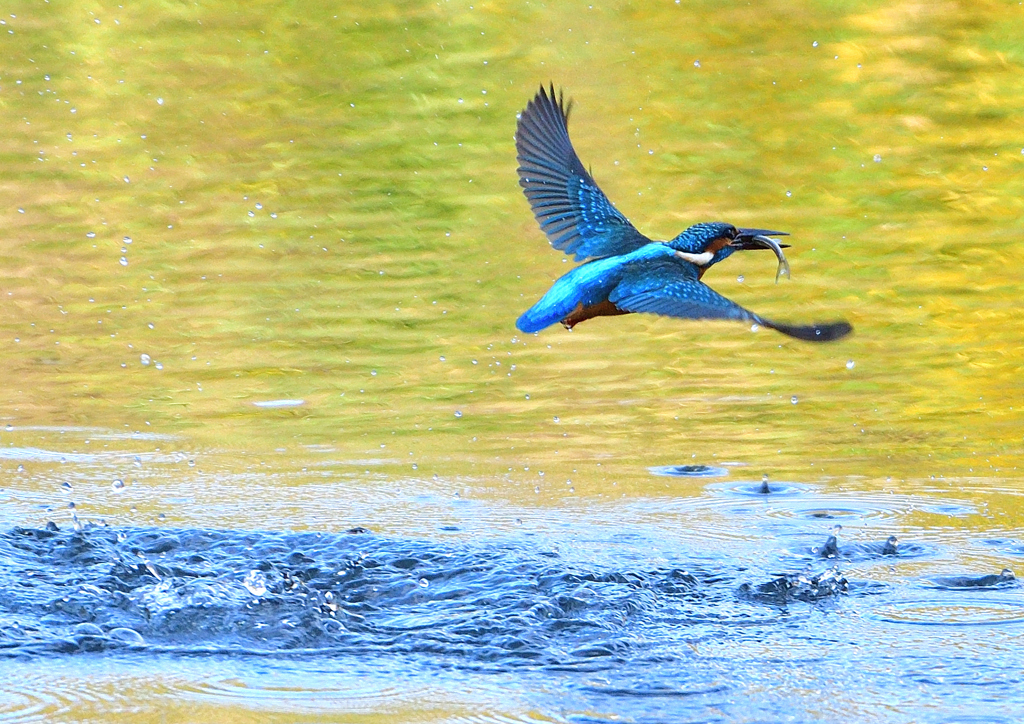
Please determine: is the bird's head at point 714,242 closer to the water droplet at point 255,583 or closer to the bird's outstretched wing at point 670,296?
the bird's outstretched wing at point 670,296

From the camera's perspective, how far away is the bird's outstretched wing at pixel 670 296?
12.0ft

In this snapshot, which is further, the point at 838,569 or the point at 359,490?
the point at 359,490

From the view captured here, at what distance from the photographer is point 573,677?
3418 mm

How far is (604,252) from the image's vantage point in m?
4.40

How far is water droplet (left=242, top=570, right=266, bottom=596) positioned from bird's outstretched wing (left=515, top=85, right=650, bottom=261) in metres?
1.21

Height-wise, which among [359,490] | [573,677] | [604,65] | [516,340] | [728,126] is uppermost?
[604,65]

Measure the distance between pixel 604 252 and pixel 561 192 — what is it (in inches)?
9.9

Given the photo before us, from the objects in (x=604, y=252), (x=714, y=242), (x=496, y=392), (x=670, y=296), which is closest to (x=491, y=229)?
(x=496, y=392)

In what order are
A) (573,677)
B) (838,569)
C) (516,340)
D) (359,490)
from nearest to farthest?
(573,677) → (838,569) → (359,490) → (516,340)

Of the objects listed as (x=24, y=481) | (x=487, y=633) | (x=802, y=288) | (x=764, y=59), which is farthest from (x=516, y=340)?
(x=764, y=59)

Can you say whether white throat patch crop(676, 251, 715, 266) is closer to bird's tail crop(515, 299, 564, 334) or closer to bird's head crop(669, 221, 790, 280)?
bird's head crop(669, 221, 790, 280)

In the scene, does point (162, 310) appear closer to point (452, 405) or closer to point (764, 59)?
point (452, 405)

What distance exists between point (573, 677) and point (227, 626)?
0.86 m

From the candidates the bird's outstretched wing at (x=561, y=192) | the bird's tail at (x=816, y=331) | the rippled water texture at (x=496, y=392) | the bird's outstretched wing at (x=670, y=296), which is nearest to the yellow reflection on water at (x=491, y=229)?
the rippled water texture at (x=496, y=392)
